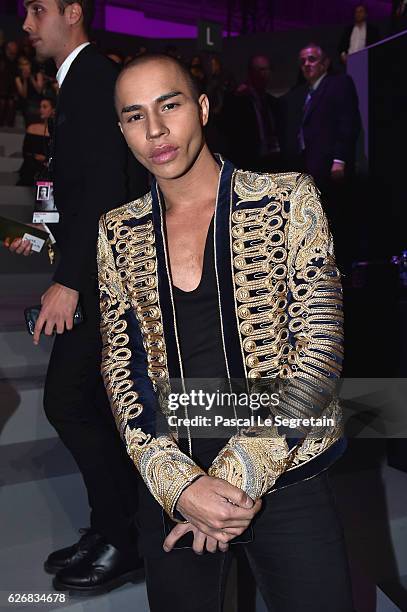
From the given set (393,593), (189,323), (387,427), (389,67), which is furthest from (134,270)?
(389,67)

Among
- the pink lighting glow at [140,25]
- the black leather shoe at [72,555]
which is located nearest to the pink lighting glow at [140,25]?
the pink lighting glow at [140,25]

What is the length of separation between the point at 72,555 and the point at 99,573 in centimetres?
12

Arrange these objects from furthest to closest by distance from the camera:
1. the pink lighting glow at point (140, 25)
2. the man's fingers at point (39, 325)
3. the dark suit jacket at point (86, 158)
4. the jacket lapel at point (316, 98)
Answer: the pink lighting glow at point (140, 25), the jacket lapel at point (316, 98), the dark suit jacket at point (86, 158), the man's fingers at point (39, 325)

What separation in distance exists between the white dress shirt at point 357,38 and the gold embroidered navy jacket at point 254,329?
7075 millimetres

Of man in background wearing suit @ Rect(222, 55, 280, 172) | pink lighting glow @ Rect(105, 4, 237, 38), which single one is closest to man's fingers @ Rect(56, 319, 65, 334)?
man in background wearing suit @ Rect(222, 55, 280, 172)

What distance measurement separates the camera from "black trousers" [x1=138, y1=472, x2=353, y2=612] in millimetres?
1344

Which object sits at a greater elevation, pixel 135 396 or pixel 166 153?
pixel 166 153

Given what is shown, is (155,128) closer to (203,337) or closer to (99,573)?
(203,337)

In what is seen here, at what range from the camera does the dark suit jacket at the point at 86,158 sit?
203 centimetres

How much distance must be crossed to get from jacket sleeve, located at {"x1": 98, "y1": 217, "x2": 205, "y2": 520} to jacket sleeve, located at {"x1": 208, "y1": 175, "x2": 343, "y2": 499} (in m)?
0.08

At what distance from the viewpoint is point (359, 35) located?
7.97m

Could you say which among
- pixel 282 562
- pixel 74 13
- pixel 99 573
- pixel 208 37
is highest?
pixel 208 37

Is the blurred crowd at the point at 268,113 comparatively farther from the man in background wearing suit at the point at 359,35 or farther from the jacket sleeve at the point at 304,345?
the jacket sleeve at the point at 304,345

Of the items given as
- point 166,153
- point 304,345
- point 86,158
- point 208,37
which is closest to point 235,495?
point 304,345
